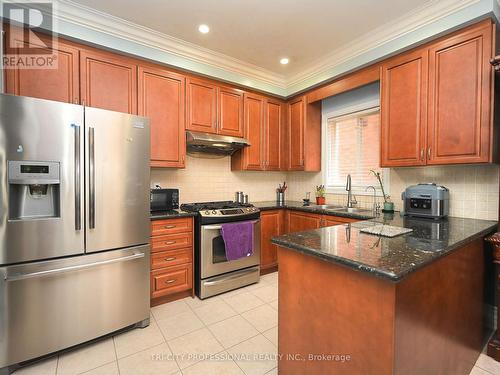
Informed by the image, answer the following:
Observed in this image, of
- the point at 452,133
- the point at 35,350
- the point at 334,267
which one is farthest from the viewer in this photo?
the point at 452,133

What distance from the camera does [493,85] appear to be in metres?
1.86

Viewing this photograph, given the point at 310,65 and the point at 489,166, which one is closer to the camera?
the point at 489,166

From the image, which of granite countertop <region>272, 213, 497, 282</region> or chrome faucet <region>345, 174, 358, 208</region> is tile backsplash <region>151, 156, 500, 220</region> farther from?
Answer: granite countertop <region>272, 213, 497, 282</region>

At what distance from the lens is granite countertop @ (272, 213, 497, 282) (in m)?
0.99

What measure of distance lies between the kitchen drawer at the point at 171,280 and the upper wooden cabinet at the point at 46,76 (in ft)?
6.02

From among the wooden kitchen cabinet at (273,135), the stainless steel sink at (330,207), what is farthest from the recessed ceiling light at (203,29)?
the stainless steel sink at (330,207)

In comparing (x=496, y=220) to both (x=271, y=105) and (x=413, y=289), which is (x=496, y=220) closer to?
(x=413, y=289)

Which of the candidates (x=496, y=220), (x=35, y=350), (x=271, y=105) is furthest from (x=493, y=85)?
(x=35, y=350)

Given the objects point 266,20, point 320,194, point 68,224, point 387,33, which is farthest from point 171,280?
point 387,33

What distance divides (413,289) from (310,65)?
303 cm

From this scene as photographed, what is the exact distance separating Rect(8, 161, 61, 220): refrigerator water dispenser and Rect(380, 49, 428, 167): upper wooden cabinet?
9.63ft

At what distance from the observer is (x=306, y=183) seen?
3963 millimetres

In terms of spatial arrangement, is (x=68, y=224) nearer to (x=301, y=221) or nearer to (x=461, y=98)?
(x=301, y=221)

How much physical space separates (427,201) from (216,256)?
2166mm
